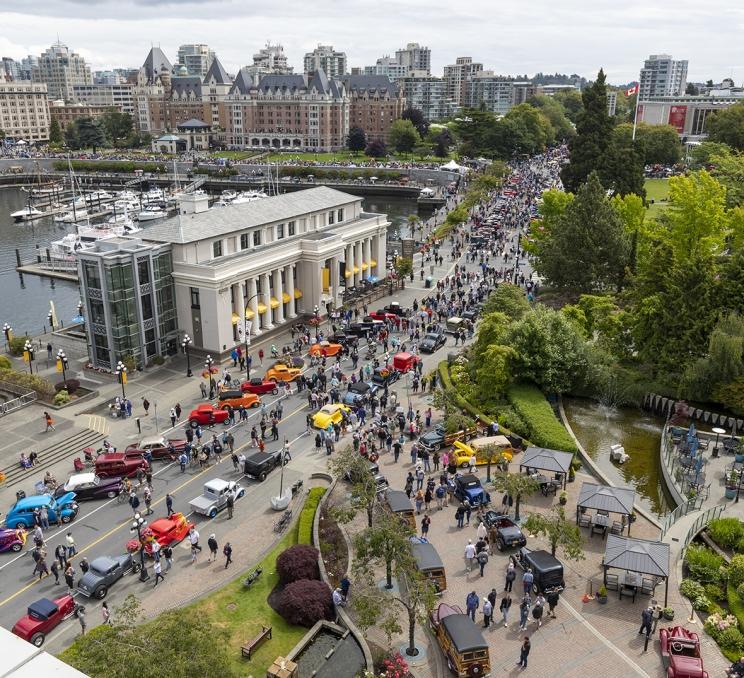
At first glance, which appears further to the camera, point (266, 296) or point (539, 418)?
point (266, 296)

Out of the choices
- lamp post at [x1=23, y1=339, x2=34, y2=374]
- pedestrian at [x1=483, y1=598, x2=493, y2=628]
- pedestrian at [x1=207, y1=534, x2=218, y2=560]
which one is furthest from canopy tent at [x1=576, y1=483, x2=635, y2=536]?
lamp post at [x1=23, y1=339, x2=34, y2=374]

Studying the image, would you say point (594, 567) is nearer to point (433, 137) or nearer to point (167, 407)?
point (167, 407)

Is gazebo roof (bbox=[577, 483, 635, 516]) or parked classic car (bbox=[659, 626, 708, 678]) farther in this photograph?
gazebo roof (bbox=[577, 483, 635, 516])

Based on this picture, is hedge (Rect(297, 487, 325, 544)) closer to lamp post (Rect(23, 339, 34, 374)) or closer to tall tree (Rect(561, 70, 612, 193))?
lamp post (Rect(23, 339, 34, 374))

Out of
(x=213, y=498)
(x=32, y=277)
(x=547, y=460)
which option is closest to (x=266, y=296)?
(x=213, y=498)

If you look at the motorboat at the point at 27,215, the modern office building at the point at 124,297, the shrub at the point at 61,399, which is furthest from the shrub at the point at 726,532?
the motorboat at the point at 27,215

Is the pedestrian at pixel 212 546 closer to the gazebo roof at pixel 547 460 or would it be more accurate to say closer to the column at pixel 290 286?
the gazebo roof at pixel 547 460

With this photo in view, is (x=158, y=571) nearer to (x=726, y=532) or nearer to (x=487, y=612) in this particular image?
(x=487, y=612)

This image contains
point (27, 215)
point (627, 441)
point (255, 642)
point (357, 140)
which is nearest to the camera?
point (255, 642)
